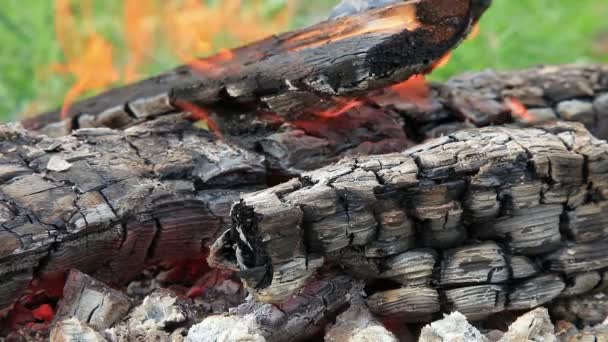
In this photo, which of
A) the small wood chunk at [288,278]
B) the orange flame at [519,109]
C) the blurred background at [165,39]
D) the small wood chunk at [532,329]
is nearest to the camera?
the small wood chunk at [288,278]

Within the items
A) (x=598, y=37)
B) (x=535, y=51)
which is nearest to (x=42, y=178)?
(x=535, y=51)

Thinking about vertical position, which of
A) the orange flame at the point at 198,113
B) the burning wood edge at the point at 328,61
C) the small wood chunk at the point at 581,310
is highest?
the burning wood edge at the point at 328,61

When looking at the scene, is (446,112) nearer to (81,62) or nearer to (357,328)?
(357,328)

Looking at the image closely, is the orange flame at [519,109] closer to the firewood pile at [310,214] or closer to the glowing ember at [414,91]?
the firewood pile at [310,214]

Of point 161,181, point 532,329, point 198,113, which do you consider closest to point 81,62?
point 198,113

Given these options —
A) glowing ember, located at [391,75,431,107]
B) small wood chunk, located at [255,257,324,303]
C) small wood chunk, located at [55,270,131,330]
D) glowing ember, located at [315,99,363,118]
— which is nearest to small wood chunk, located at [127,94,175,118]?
glowing ember, located at [315,99,363,118]

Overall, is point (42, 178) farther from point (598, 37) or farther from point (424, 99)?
point (598, 37)

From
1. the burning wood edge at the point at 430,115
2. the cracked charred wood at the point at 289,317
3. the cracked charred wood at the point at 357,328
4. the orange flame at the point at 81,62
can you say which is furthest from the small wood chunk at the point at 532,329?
the orange flame at the point at 81,62
